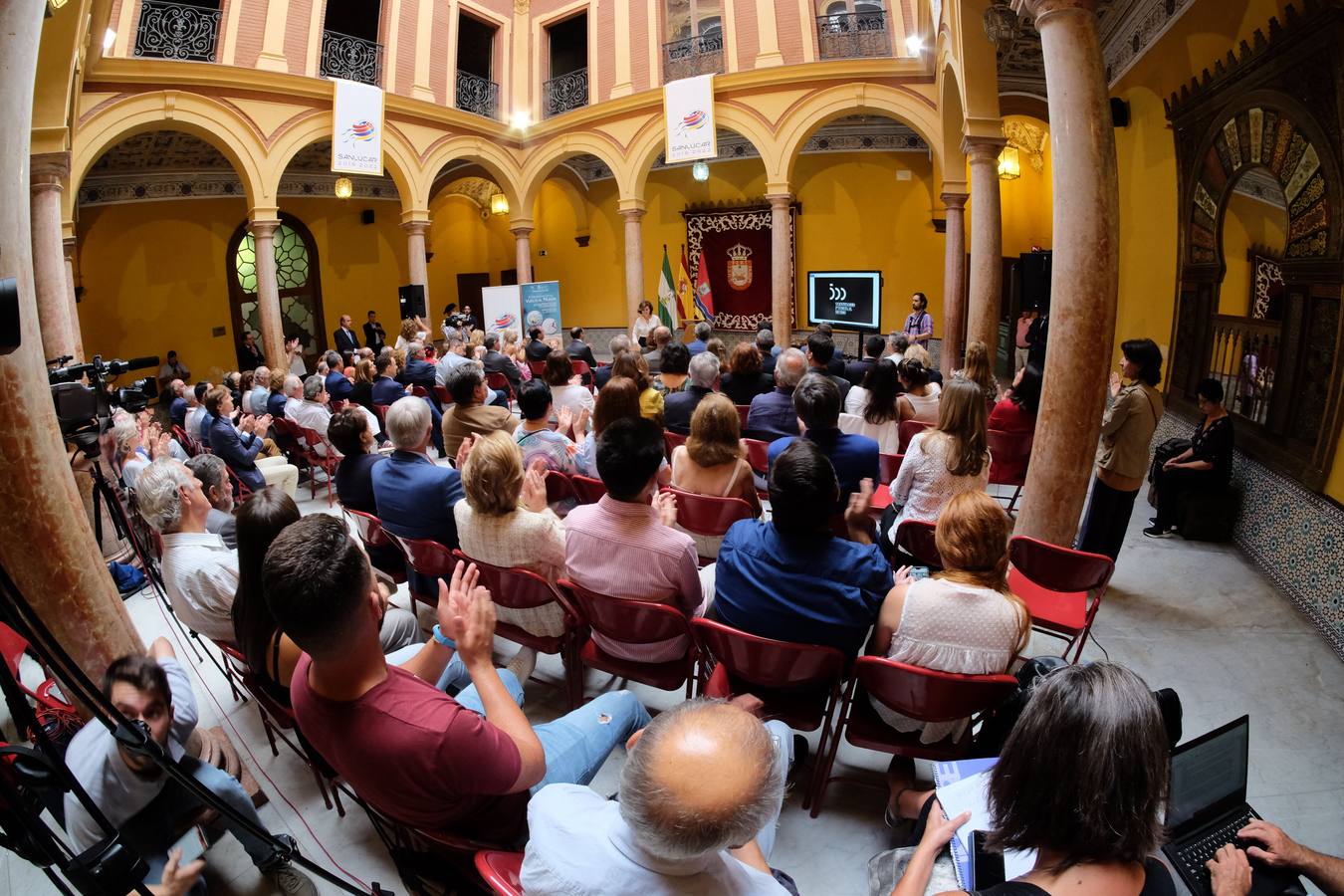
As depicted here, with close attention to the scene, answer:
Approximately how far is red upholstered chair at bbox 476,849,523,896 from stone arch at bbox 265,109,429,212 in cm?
1164

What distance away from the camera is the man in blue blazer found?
11.0 feet

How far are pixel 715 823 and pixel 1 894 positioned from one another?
103 inches

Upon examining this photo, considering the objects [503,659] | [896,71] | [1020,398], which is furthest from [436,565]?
[896,71]

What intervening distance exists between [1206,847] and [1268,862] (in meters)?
0.11

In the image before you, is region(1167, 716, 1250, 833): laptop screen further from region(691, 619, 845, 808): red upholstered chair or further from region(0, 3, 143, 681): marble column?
region(0, 3, 143, 681): marble column

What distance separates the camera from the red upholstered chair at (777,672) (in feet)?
7.41

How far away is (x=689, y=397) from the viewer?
5195 millimetres

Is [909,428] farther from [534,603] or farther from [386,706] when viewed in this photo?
[386,706]

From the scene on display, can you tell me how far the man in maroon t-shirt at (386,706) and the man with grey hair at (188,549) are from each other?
1.15 m

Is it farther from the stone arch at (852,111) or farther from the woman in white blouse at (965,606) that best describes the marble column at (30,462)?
the stone arch at (852,111)

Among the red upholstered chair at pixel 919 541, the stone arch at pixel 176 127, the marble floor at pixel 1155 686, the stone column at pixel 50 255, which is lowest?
the marble floor at pixel 1155 686

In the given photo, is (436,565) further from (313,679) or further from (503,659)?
(313,679)

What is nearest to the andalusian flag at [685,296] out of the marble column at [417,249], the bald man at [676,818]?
the marble column at [417,249]

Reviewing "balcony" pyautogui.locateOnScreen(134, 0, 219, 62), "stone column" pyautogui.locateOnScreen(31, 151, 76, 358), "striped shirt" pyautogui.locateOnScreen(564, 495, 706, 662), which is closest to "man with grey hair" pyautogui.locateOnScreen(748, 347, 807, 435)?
"striped shirt" pyautogui.locateOnScreen(564, 495, 706, 662)
